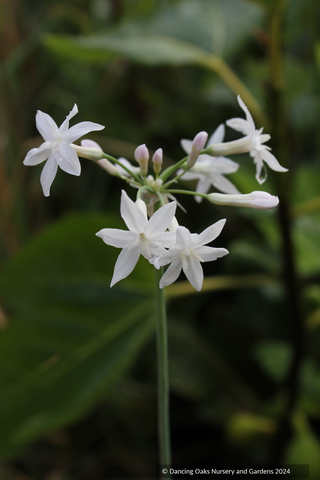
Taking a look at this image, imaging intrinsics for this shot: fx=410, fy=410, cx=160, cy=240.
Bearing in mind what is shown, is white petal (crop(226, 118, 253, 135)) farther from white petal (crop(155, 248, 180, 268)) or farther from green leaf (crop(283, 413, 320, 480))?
green leaf (crop(283, 413, 320, 480))

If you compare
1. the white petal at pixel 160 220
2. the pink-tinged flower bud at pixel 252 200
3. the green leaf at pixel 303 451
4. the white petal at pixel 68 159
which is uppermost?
the white petal at pixel 68 159

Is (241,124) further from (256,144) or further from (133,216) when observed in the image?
(133,216)

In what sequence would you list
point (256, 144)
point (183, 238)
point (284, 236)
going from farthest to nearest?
1. point (284, 236)
2. point (256, 144)
3. point (183, 238)

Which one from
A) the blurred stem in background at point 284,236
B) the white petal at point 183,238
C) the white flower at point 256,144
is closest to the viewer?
the white petal at point 183,238

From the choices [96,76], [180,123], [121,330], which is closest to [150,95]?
[180,123]

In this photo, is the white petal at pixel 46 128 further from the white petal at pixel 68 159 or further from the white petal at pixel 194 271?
the white petal at pixel 194 271

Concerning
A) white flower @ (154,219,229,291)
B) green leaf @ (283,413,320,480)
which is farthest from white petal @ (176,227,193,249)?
green leaf @ (283,413,320,480)

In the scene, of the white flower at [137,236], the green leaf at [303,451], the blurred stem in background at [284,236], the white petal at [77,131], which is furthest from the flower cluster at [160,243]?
the green leaf at [303,451]

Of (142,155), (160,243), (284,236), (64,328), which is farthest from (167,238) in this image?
(64,328)
